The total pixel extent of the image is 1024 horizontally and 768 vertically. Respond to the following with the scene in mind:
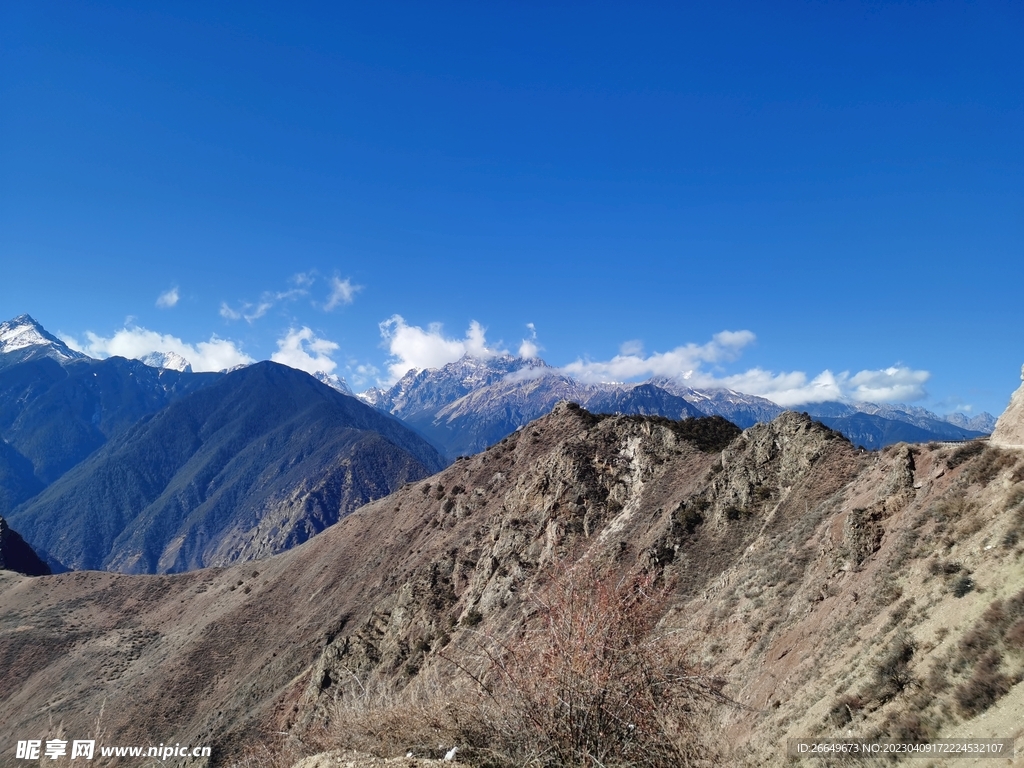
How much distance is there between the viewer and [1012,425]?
18797 millimetres

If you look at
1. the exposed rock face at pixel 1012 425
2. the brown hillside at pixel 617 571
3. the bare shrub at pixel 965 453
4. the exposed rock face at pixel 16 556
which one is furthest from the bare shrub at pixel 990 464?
the exposed rock face at pixel 16 556

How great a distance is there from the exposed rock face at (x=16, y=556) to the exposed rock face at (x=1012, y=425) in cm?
15032

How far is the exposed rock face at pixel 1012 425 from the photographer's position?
1822cm

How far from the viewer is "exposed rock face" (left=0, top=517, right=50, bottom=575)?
375ft

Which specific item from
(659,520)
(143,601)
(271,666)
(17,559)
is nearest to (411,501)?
(271,666)

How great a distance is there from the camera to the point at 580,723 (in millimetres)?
8867

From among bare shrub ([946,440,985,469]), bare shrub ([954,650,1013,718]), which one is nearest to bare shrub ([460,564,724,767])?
bare shrub ([954,650,1013,718])

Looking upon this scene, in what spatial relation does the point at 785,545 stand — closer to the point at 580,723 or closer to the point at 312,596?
the point at 580,723

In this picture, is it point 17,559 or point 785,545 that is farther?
point 17,559

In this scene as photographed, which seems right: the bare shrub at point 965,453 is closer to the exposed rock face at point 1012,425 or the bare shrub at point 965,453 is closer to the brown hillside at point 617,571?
the brown hillside at point 617,571

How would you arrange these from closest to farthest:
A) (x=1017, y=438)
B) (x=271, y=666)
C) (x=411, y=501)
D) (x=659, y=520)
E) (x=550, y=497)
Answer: (x=1017, y=438) → (x=659, y=520) → (x=550, y=497) → (x=271, y=666) → (x=411, y=501)

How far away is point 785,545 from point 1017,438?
424 inches

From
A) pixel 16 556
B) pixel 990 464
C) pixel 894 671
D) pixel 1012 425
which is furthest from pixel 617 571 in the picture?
pixel 16 556

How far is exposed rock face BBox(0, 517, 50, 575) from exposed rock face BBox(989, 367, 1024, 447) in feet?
493
